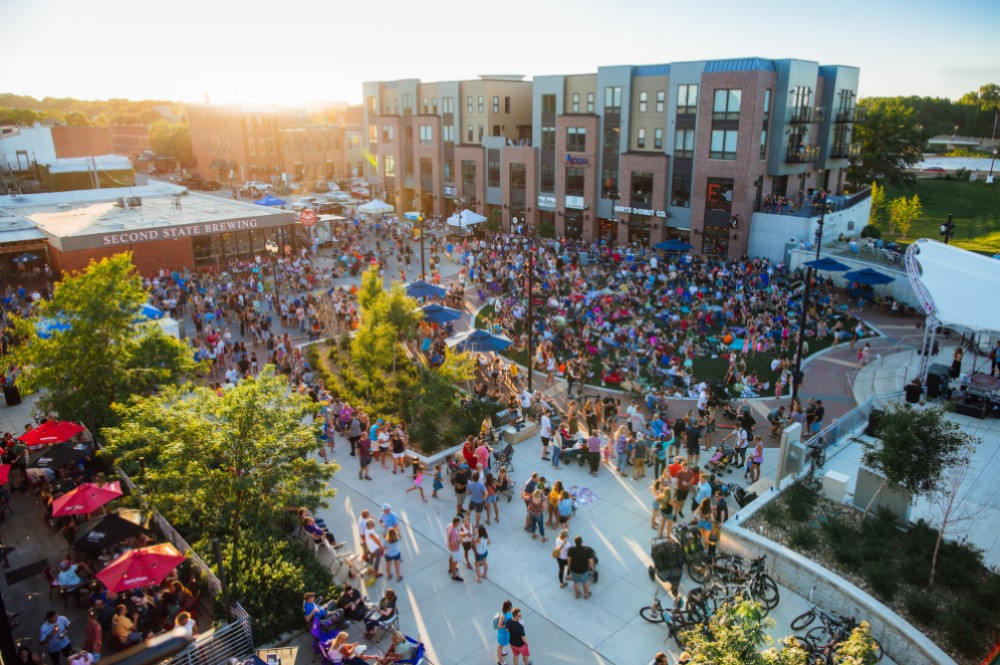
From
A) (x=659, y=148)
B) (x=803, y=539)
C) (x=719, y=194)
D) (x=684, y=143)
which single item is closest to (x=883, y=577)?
(x=803, y=539)

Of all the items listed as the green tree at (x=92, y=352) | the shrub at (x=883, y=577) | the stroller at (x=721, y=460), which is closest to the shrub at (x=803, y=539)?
the shrub at (x=883, y=577)

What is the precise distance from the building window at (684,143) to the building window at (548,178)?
10.3m

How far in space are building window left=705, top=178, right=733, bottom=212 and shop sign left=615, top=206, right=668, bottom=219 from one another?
313 cm

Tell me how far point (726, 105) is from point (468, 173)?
922 inches

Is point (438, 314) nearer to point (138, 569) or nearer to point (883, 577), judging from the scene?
point (138, 569)

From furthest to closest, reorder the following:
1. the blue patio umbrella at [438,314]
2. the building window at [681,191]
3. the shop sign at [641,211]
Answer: the shop sign at [641,211]
the building window at [681,191]
the blue patio umbrella at [438,314]

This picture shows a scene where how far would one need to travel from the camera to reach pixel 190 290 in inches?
1330

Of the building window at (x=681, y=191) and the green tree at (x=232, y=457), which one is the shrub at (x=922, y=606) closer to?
the green tree at (x=232, y=457)

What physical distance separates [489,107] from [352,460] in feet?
142

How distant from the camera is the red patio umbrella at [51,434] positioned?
1561 centimetres

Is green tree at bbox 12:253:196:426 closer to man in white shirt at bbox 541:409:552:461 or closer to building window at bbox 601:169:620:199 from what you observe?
man in white shirt at bbox 541:409:552:461

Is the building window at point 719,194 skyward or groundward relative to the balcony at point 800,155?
groundward

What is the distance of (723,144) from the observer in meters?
40.3

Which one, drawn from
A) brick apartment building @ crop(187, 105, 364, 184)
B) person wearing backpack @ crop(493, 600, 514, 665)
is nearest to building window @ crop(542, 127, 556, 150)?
brick apartment building @ crop(187, 105, 364, 184)
